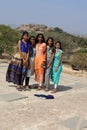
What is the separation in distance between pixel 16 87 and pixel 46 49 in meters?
1.42

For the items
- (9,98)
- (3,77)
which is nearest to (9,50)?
(3,77)

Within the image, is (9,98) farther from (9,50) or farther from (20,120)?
(9,50)

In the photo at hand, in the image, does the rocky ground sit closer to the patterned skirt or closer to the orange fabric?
the patterned skirt

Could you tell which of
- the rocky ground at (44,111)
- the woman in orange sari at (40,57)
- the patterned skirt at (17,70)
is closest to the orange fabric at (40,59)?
the woman in orange sari at (40,57)

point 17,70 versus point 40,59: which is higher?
point 40,59

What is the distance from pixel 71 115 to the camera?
6508 millimetres

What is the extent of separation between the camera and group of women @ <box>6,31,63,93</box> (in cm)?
827

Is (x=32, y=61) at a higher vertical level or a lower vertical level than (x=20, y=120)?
higher

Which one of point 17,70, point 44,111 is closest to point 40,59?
point 17,70

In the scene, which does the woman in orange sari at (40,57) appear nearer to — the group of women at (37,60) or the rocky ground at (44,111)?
the group of women at (37,60)

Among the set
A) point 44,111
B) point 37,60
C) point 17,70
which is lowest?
point 44,111

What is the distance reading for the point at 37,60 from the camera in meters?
8.44

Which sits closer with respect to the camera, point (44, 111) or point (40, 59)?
point (44, 111)

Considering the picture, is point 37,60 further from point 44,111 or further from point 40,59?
A: point 44,111
